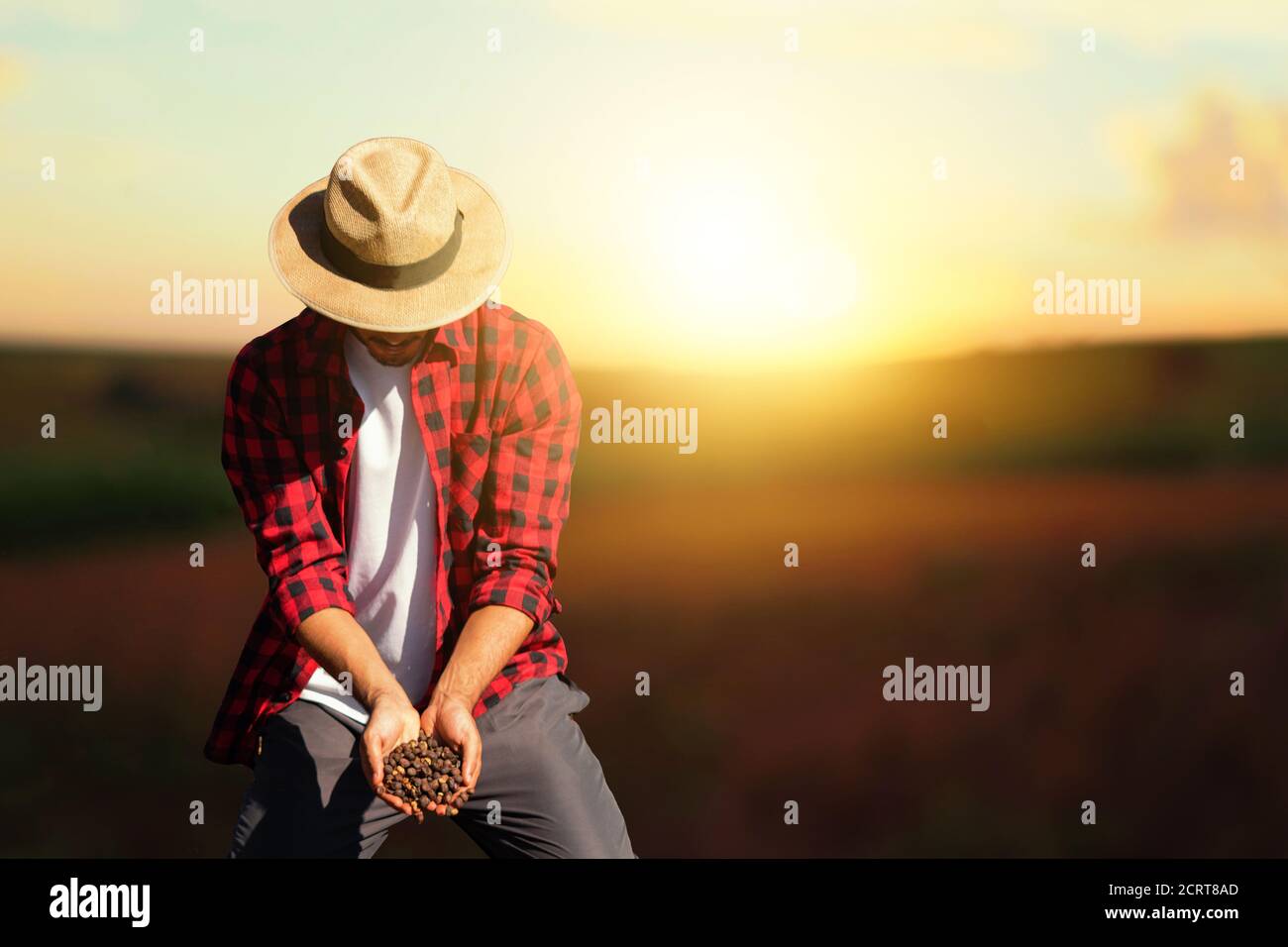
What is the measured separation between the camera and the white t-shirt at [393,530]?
2471 mm

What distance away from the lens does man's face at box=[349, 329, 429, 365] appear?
2.42 m

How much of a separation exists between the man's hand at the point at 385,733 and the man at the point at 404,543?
36 millimetres

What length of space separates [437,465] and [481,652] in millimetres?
356

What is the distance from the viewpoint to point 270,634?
251 centimetres

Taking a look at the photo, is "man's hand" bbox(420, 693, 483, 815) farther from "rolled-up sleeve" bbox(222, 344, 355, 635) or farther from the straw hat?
the straw hat

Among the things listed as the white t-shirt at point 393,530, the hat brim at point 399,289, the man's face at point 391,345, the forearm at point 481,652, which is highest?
the hat brim at point 399,289

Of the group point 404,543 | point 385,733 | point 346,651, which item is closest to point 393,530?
point 404,543

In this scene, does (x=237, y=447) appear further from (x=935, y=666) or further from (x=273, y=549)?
(x=935, y=666)

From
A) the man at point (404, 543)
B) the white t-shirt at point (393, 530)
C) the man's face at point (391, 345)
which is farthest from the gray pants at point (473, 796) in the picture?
the man's face at point (391, 345)

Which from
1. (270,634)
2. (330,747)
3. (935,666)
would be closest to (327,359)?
(270,634)

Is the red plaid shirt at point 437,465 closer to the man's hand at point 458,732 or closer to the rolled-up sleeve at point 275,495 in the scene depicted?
the rolled-up sleeve at point 275,495

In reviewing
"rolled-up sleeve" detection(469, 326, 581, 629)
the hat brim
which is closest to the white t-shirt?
"rolled-up sleeve" detection(469, 326, 581, 629)

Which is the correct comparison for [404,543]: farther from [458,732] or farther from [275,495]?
[458,732]

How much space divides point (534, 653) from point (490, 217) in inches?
32.0
